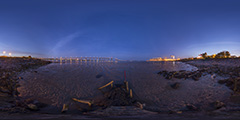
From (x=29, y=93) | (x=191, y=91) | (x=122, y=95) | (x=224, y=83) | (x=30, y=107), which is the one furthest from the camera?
(x=224, y=83)

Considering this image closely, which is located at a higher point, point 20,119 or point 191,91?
point 20,119

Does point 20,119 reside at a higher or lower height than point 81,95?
higher

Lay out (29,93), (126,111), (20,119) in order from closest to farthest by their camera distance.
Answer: (20,119) < (126,111) < (29,93)

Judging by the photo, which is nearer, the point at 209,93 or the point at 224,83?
the point at 209,93

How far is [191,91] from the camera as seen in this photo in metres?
13.3

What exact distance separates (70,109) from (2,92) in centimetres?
870

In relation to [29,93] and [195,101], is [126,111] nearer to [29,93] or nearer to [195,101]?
[195,101]

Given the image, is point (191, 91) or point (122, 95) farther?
point (191, 91)

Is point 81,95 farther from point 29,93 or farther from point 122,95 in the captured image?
point 29,93

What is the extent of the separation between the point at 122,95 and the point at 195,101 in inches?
305

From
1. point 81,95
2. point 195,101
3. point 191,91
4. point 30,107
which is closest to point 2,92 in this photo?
point 30,107

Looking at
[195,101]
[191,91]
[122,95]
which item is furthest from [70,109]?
[191,91]

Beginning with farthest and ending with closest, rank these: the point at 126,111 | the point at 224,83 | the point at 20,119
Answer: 1. the point at 224,83
2. the point at 126,111
3. the point at 20,119

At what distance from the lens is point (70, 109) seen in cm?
904
